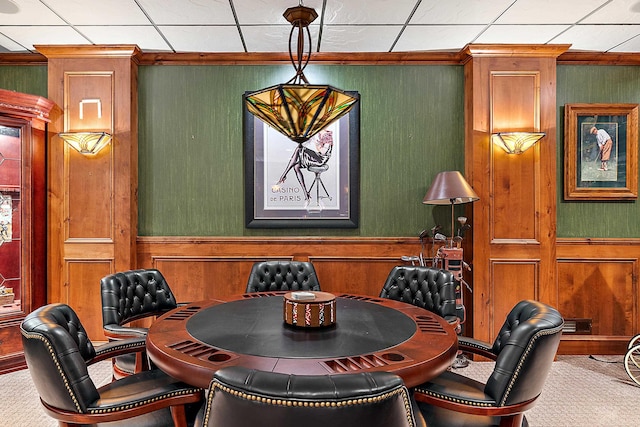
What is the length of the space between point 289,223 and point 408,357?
8.06 feet

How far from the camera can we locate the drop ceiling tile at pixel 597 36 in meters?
3.30

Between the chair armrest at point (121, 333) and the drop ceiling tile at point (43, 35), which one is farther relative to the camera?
the drop ceiling tile at point (43, 35)

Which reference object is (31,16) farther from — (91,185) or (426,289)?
(426,289)

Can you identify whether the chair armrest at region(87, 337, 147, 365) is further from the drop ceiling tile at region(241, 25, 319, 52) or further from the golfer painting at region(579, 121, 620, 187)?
the golfer painting at region(579, 121, 620, 187)

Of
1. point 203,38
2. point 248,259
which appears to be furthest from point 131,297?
point 203,38

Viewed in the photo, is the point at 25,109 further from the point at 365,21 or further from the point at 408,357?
the point at 408,357

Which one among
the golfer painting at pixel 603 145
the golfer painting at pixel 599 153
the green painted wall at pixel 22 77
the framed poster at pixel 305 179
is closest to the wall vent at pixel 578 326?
the golfer painting at pixel 599 153

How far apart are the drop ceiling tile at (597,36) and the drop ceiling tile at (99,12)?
3552 mm

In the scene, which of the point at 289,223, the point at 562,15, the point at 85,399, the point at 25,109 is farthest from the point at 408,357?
the point at 25,109

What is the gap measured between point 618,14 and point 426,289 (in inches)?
102

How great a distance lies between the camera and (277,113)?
2189 mm

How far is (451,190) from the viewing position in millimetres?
3381

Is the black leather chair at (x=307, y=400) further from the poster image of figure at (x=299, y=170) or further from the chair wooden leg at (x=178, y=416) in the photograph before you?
the poster image of figure at (x=299, y=170)

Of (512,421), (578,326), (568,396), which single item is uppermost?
(512,421)
